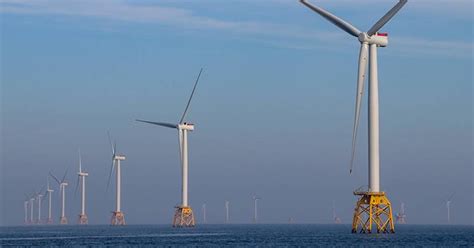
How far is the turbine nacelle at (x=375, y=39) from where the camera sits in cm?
13100

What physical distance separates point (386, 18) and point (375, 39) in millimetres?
4300

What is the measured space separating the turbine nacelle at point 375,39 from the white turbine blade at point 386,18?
75 centimetres

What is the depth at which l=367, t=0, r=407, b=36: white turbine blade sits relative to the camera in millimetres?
126562

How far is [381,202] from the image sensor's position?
12988 cm

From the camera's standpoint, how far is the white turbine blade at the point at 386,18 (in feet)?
415

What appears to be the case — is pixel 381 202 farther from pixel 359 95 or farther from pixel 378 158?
pixel 359 95

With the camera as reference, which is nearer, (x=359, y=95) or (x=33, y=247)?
(x=359, y=95)

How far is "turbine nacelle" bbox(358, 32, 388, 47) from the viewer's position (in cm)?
13100

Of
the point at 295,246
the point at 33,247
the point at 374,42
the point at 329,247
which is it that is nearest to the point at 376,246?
the point at 329,247

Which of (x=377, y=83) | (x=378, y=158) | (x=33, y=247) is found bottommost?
(x=33, y=247)

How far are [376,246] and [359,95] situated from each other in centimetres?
1852

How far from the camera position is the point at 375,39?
434 ft

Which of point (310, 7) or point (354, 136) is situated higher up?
point (310, 7)

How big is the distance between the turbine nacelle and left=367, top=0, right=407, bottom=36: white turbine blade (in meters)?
0.75
